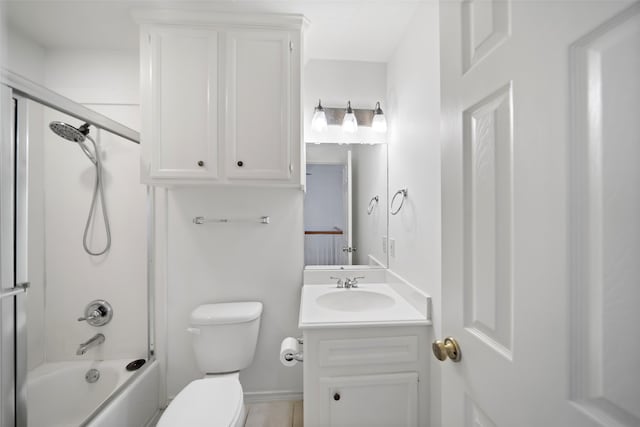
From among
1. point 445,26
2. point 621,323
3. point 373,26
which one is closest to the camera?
point 621,323

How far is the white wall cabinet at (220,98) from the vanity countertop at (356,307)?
0.74m

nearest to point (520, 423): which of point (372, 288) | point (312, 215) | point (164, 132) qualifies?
point (372, 288)

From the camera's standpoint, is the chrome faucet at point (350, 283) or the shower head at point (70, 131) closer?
the shower head at point (70, 131)

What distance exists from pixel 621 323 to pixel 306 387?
3.92 ft

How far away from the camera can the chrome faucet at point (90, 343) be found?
1.46m

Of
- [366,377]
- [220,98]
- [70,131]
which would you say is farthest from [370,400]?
[70,131]

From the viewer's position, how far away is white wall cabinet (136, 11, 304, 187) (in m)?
1.41

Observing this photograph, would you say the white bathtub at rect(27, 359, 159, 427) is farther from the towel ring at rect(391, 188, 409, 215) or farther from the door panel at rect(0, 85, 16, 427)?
the towel ring at rect(391, 188, 409, 215)

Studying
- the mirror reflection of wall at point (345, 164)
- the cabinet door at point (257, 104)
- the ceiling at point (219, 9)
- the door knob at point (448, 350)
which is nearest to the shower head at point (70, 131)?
the ceiling at point (219, 9)

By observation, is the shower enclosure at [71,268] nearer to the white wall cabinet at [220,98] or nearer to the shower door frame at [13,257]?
Result: the shower door frame at [13,257]

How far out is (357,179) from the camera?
191cm

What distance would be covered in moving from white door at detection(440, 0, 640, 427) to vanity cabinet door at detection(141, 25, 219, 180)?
1256 mm

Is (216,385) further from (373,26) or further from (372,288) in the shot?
(373,26)

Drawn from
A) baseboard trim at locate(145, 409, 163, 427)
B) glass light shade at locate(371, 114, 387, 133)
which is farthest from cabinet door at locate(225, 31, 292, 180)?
baseboard trim at locate(145, 409, 163, 427)
